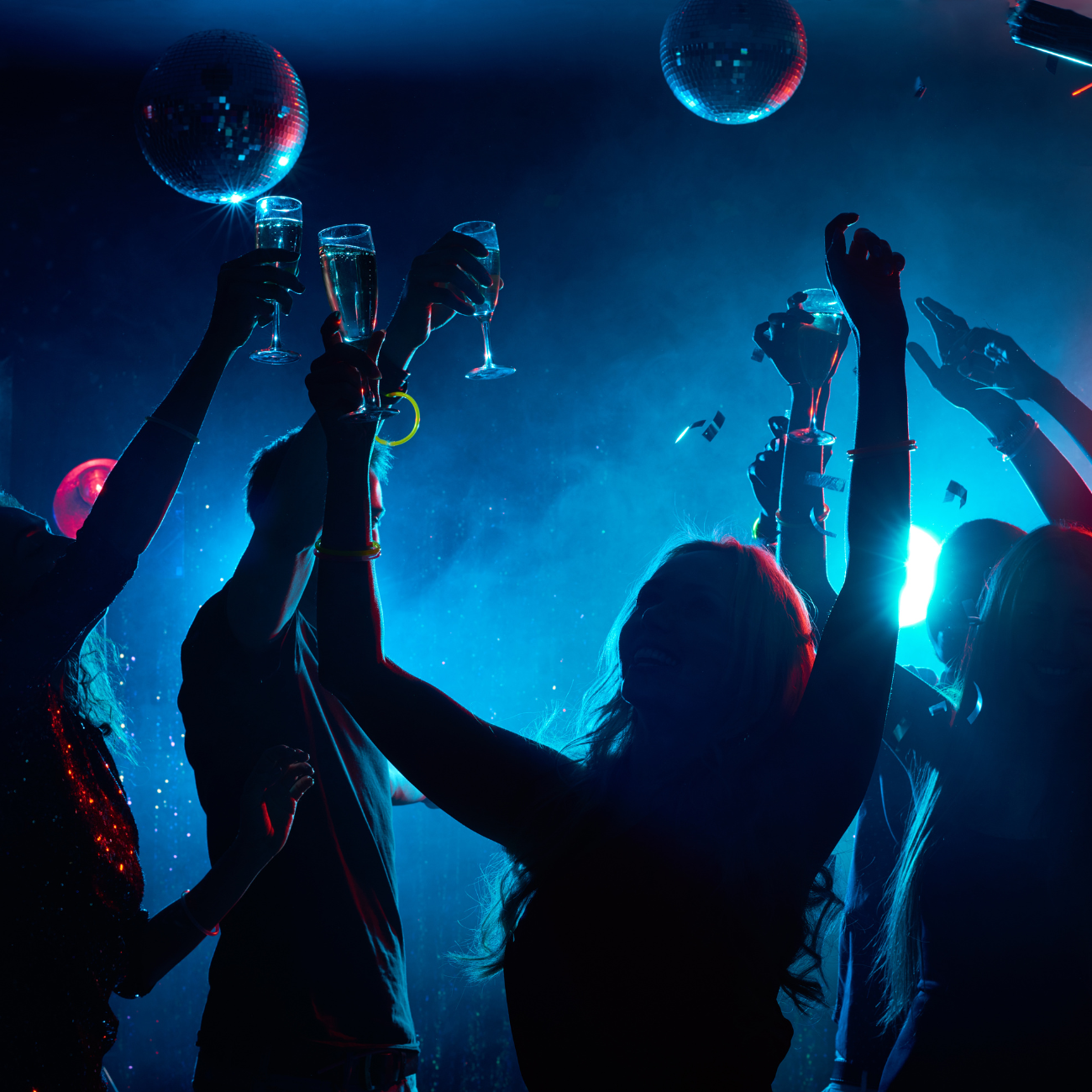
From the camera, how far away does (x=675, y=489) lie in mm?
3740

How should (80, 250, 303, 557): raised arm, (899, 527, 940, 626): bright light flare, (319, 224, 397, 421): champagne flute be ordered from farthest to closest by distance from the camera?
1. (899, 527, 940, 626): bright light flare
2. (319, 224, 397, 421): champagne flute
3. (80, 250, 303, 557): raised arm

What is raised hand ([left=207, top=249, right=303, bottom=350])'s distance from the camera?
1.28m

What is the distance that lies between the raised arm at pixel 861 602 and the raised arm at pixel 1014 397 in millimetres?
1050

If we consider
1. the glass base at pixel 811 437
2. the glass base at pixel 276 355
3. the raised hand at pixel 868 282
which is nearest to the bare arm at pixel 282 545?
the glass base at pixel 276 355

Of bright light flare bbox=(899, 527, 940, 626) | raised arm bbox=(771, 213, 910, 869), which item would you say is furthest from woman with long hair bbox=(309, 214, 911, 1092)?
bright light flare bbox=(899, 527, 940, 626)

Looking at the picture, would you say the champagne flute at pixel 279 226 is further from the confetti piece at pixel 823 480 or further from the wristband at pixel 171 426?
the confetti piece at pixel 823 480

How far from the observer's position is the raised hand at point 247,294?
1.28 m

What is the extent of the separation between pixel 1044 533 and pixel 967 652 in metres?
0.26

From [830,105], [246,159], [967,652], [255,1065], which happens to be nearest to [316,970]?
[255,1065]

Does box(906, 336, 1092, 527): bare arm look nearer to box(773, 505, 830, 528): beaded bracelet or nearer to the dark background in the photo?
box(773, 505, 830, 528): beaded bracelet

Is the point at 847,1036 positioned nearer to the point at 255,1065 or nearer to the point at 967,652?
the point at 967,652

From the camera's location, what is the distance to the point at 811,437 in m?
1.68

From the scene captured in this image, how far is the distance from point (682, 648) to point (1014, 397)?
1384 millimetres

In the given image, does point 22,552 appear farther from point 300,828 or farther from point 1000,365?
point 1000,365
